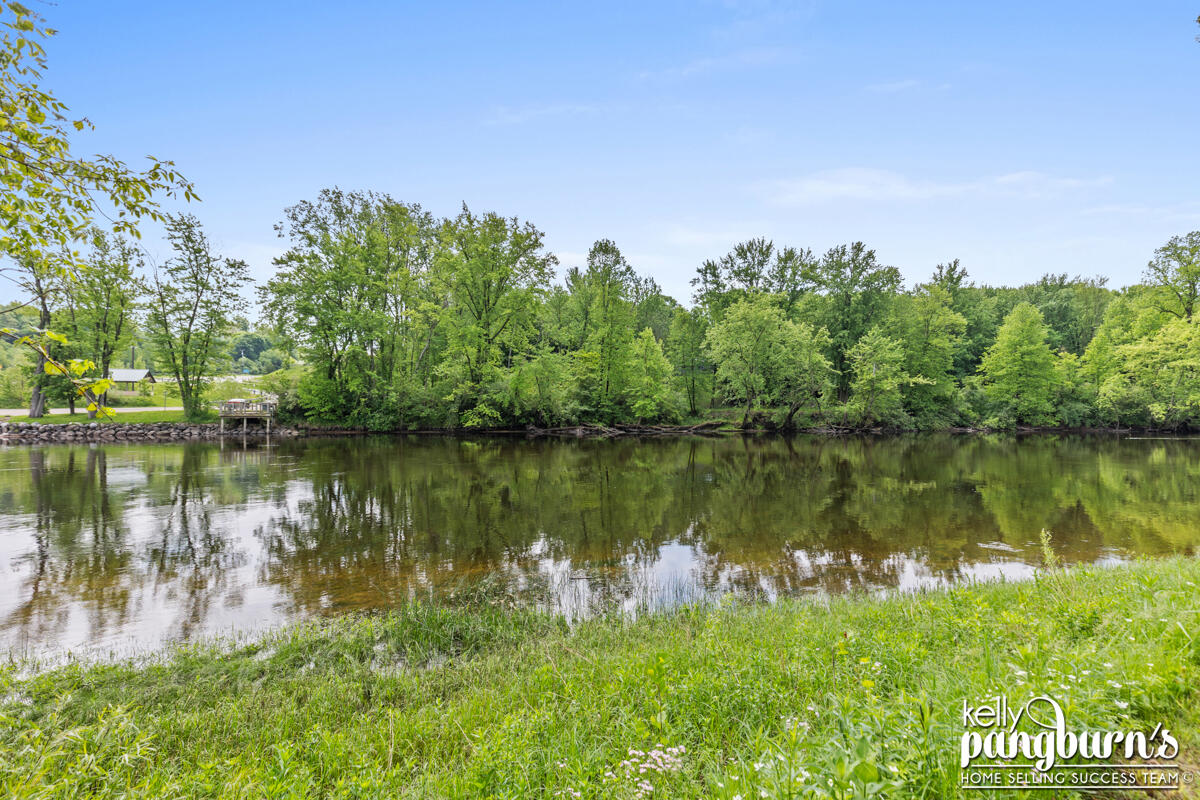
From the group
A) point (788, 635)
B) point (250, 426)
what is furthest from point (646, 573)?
point (250, 426)

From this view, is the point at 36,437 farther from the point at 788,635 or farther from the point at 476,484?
the point at 788,635

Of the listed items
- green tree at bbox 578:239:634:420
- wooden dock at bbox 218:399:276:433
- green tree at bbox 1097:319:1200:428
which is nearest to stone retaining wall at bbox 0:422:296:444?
wooden dock at bbox 218:399:276:433

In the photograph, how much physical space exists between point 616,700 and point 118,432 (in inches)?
1950

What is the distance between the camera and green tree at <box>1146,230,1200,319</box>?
40219 mm

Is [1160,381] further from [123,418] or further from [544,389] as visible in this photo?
[123,418]

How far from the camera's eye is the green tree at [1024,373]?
47.3 meters

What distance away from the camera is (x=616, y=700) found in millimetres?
4559

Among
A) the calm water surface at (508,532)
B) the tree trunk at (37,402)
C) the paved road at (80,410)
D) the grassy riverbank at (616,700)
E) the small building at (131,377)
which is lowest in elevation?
the calm water surface at (508,532)

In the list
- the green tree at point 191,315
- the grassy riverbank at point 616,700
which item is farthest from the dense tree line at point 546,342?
the grassy riverbank at point 616,700

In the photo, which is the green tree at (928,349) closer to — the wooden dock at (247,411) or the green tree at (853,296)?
the green tree at (853,296)

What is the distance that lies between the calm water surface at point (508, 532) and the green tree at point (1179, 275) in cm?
2807

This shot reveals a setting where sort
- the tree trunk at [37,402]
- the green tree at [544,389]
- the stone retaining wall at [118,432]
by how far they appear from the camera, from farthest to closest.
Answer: the tree trunk at [37,402] < the green tree at [544,389] < the stone retaining wall at [118,432]

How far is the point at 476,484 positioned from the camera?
64.1ft

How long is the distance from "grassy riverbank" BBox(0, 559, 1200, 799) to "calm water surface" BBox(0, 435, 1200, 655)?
1897mm
